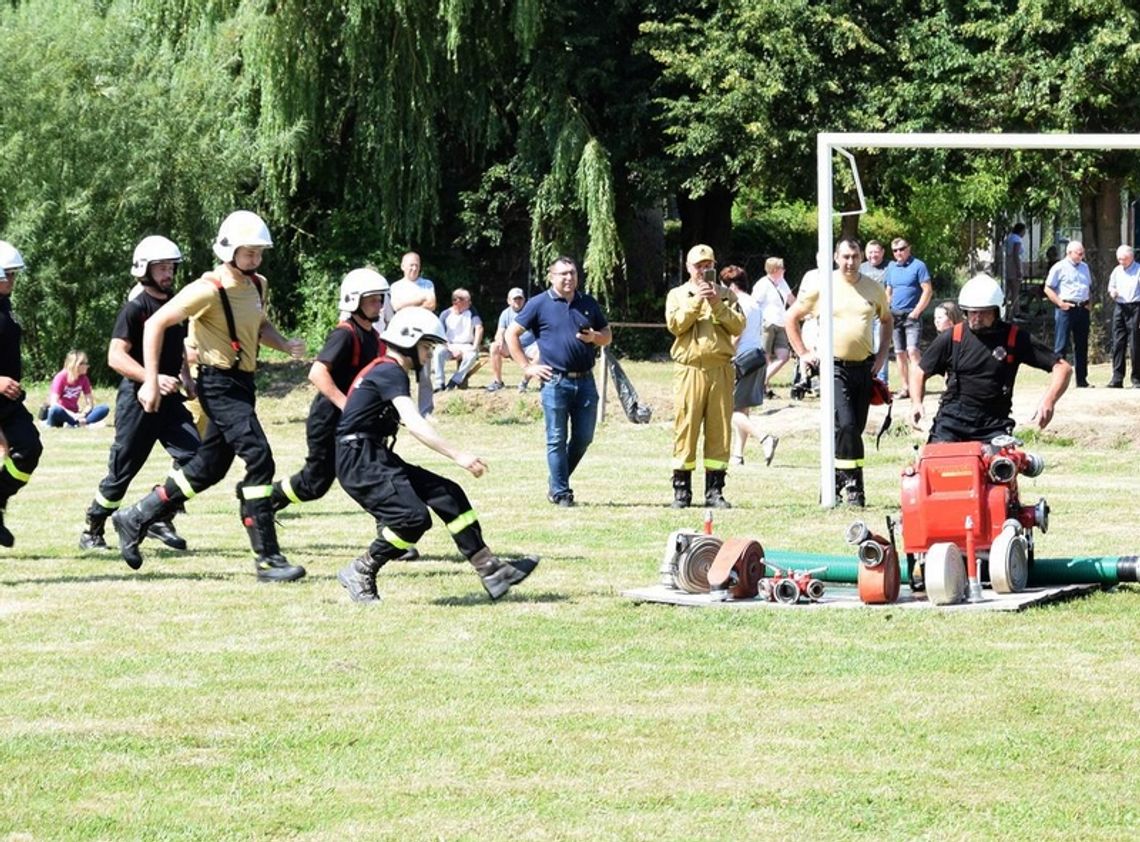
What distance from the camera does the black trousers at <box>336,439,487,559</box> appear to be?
10.4 meters

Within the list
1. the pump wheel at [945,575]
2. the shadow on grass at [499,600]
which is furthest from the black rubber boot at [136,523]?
the pump wheel at [945,575]

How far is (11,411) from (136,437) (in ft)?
2.57

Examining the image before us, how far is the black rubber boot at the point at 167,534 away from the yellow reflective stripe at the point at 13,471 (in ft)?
3.17

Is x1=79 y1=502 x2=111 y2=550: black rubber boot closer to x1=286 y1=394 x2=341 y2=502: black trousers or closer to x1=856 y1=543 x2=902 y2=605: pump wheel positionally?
x1=286 y1=394 x2=341 y2=502: black trousers

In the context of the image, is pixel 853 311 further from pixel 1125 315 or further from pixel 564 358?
pixel 1125 315

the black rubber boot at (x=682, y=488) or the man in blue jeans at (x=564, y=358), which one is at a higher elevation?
the man in blue jeans at (x=564, y=358)

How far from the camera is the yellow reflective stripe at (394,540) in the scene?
10430mm

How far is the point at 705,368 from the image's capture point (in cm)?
1552

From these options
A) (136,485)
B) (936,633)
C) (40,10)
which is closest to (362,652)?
(936,633)

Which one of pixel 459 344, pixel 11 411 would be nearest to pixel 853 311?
pixel 11 411

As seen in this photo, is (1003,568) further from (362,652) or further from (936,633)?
(362,652)

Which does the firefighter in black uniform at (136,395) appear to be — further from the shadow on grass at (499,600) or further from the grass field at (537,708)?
the shadow on grass at (499,600)

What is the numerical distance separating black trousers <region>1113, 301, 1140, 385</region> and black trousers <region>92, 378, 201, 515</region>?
15.4 m

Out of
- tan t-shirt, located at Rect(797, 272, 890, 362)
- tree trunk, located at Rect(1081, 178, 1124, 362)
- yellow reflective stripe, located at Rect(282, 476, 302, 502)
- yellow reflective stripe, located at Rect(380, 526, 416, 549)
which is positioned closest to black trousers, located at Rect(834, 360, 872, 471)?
tan t-shirt, located at Rect(797, 272, 890, 362)
